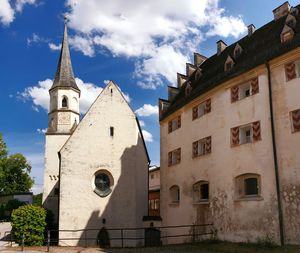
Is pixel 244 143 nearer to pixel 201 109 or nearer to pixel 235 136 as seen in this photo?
pixel 235 136

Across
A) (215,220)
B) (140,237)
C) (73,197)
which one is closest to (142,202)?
(140,237)

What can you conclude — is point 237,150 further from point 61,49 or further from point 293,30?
point 61,49

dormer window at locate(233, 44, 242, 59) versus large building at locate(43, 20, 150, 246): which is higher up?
dormer window at locate(233, 44, 242, 59)

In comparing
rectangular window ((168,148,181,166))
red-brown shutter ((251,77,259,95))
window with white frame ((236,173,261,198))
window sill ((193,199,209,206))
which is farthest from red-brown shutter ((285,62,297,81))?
rectangular window ((168,148,181,166))

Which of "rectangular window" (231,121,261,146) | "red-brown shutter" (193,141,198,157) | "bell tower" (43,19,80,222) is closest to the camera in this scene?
"rectangular window" (231,121,261,146)

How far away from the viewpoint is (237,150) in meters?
21.7

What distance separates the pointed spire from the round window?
581 inches

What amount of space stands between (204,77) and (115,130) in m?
8.47

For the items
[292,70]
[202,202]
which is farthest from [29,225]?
[292,70]

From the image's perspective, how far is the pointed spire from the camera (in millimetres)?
41125

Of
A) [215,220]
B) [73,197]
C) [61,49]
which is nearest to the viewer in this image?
[215,220]

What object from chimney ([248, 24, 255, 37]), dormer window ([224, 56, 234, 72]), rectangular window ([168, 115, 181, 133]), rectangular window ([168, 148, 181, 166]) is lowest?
rectangular window ([168, 148, 181, 166])

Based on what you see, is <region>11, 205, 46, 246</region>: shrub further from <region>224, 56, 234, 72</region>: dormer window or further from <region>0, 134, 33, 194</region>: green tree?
<region>0, 134, 33, 194</region>: green tree

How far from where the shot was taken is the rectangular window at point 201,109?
A: 25377 millimetres
